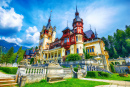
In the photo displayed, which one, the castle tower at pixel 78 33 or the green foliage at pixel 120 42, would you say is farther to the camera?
the green foliage at pixel 120 42

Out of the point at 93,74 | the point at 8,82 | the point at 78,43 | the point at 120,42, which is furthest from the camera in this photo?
the point at 120,42

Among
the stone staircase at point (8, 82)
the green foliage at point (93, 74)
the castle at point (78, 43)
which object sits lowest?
the green foliage at point (93, 74)

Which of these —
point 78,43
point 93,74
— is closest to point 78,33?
point 78,43

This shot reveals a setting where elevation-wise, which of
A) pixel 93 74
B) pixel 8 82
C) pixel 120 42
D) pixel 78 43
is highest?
pixel 120 42

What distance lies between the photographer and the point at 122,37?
162ft

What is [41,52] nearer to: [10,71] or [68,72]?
[10,71]

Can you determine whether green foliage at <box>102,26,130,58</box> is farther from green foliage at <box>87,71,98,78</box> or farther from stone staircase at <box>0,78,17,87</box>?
stone staircase at <box>0,78,17,87</box>

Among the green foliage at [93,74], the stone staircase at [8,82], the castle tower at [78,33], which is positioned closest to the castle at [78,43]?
the castle tower at [78,33]

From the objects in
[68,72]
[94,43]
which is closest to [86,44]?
[94,43]


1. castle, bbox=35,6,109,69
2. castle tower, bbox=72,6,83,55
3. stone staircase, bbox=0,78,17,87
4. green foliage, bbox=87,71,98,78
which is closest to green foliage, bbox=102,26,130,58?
castle, bbox=35,6,109,69

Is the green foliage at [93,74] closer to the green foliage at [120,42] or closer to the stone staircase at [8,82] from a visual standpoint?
the stone staircase at [8,82]

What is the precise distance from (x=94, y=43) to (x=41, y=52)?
32.6m

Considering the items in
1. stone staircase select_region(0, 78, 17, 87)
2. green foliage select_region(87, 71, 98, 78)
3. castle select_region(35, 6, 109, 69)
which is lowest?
green foliage select_region(87, 71, 98, 78)

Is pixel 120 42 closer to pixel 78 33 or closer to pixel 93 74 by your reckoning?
pixel 78 33
